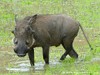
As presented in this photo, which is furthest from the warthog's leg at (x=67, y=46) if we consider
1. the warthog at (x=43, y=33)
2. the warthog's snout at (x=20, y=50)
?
the warthog's snout at (x=20, y=50)

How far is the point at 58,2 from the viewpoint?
28.0 meters

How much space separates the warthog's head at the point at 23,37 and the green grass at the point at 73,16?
60cm

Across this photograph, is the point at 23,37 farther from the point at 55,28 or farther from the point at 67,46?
the point at 67,46

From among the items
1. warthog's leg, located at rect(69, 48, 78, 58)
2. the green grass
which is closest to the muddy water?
the green grass

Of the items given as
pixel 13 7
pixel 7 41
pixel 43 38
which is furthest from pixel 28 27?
pixel 13 7

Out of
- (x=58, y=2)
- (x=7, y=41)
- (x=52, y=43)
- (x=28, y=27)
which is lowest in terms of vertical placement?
(x=58, y=2)

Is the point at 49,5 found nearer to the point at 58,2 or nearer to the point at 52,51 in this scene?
the point at 58,2

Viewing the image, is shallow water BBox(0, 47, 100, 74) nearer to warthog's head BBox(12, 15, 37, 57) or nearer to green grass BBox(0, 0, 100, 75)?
green grass BBox(0, 0, 100, 75)

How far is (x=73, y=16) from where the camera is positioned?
958 inches

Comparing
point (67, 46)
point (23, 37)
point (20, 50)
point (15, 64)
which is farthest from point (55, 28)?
point (20, 50)

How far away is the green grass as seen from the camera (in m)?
13.8

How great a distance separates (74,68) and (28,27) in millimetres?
1611

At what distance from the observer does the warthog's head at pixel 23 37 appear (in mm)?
13422

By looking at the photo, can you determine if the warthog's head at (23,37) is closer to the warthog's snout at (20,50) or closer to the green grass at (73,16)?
the warthog's snout at (20,50)
